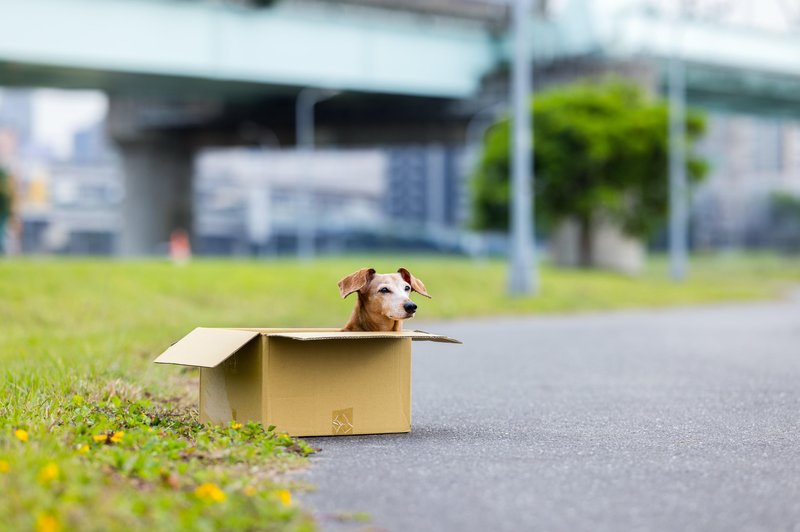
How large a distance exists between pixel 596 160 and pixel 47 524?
123ft

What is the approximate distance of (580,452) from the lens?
19.4ft

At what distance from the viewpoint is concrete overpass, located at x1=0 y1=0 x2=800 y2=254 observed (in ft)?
109

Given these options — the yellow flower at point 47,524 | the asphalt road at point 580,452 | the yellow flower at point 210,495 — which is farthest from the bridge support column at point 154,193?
the yellow flower at point 47,524

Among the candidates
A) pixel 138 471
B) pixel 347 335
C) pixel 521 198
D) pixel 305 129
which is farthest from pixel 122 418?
pixel 305 129

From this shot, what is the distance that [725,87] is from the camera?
49.3m

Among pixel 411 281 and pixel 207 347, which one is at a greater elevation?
pixel 411 281

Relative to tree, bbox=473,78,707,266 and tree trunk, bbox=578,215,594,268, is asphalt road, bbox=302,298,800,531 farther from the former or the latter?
tree trunk, bbox=578,215,594,268

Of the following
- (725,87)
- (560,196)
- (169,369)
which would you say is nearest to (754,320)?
(169,369)

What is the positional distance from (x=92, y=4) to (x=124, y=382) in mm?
26607

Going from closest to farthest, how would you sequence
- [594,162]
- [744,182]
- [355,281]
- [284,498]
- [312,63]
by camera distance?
[284,498]
[355,281]
[312,63]
[594,162]
[744,182]

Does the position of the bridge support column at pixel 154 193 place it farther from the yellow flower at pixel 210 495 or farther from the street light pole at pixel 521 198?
the yellow flower at pixel 210 495

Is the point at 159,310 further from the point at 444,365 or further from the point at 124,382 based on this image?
the point at 124,382

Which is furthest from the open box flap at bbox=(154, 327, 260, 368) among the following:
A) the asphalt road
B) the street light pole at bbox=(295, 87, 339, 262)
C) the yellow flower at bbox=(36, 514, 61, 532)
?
the street light pole at bbox=(295, 87, 339, 262)

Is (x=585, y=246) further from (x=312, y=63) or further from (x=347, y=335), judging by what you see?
(x=347, y=335)
